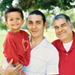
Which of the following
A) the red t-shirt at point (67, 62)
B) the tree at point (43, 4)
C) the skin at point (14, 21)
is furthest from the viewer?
the tree at point (43, 4)

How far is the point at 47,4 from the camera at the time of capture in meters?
4.00

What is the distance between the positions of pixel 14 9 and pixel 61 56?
4.54ft

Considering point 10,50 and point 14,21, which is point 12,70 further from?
point 14,21

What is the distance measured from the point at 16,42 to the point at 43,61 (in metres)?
0.66

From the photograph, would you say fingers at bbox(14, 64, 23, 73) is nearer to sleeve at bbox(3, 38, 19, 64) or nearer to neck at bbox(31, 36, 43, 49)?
sleeve at bbox(3, 38, 19, 64)

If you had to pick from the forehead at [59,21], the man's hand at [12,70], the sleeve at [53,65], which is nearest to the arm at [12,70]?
the man's hand at [12,70]

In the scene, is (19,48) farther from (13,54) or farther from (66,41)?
(66,41)

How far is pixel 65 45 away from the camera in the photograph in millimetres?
3162

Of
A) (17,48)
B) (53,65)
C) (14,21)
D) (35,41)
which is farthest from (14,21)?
(53,65)

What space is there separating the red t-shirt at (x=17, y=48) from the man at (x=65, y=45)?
2.43 ft

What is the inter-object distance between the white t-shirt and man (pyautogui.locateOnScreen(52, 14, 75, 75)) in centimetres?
18

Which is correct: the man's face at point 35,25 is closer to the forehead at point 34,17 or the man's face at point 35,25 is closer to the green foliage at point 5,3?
the forehead at point 34,17

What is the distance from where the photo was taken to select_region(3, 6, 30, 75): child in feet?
8.50

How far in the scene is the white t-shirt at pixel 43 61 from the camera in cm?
278
